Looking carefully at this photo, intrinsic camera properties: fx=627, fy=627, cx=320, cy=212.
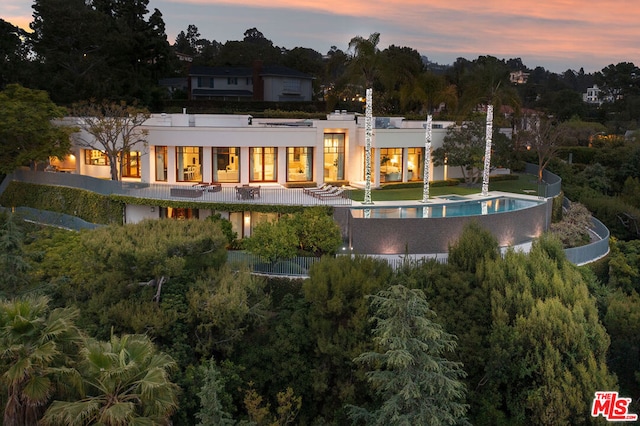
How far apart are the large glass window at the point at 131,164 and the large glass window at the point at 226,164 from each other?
5709mm

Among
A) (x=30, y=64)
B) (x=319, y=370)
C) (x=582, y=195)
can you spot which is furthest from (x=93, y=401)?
(x=30, y=64)

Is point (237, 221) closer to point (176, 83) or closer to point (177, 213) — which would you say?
point (177, 213)

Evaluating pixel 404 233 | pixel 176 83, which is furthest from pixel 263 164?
pixel 176 83

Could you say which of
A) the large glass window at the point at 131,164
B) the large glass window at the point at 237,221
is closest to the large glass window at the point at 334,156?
the large glass window at the point at 237,221

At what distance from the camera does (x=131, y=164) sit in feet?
125

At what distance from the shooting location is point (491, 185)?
137 ft

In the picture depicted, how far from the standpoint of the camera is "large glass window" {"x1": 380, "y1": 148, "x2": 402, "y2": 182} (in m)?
38.9

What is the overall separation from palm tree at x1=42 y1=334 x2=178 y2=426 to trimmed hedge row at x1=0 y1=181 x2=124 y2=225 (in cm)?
1826

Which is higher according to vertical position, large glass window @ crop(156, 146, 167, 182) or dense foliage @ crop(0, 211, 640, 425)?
large glass window @ crop(156, 146, 167, 182)

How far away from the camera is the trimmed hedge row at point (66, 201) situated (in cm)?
3228

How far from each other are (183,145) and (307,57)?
5888cm

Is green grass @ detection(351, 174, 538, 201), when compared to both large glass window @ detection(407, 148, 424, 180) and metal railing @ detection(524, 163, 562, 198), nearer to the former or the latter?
metal railing @ detection(524, 163, 562, 198)

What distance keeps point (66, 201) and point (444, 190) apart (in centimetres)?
2193

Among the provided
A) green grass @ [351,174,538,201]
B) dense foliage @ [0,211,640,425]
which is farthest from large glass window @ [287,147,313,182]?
dense foliage @ [0,211,640,425]
